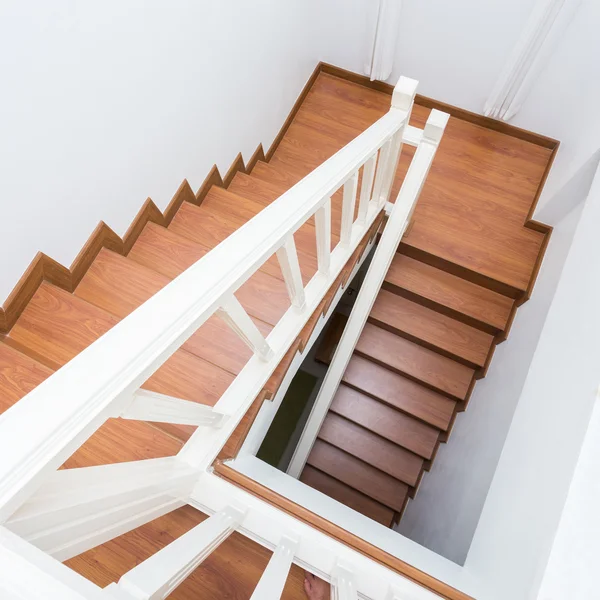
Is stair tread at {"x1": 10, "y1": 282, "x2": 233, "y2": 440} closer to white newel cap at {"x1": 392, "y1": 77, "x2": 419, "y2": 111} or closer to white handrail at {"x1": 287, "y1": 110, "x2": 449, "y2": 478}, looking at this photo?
white handrail at {"x1": 287, "y1": 110, "x2": 449, "y2": 478}

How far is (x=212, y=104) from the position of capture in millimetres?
2488

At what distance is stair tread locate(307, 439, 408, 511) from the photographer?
124 inches

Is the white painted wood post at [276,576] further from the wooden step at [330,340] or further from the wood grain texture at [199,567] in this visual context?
the wooden step at [330,340]

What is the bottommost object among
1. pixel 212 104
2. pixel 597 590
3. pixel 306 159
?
pixel 597 590

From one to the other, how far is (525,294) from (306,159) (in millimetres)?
1733

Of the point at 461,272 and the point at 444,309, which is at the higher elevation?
the point at 461,272

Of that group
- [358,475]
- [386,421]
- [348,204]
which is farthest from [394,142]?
[358,475]

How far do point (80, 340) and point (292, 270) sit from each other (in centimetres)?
104

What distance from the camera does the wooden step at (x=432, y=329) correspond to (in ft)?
9.87

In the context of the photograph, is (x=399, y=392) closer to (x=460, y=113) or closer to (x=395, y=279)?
(x=395, y=279)

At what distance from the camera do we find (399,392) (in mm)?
3125

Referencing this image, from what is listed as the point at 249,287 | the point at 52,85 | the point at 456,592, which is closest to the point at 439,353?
the point at 249,287

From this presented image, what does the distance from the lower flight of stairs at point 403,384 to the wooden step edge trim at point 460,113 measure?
3.92 ft

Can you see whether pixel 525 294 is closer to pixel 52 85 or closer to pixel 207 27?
pixel 207 27
